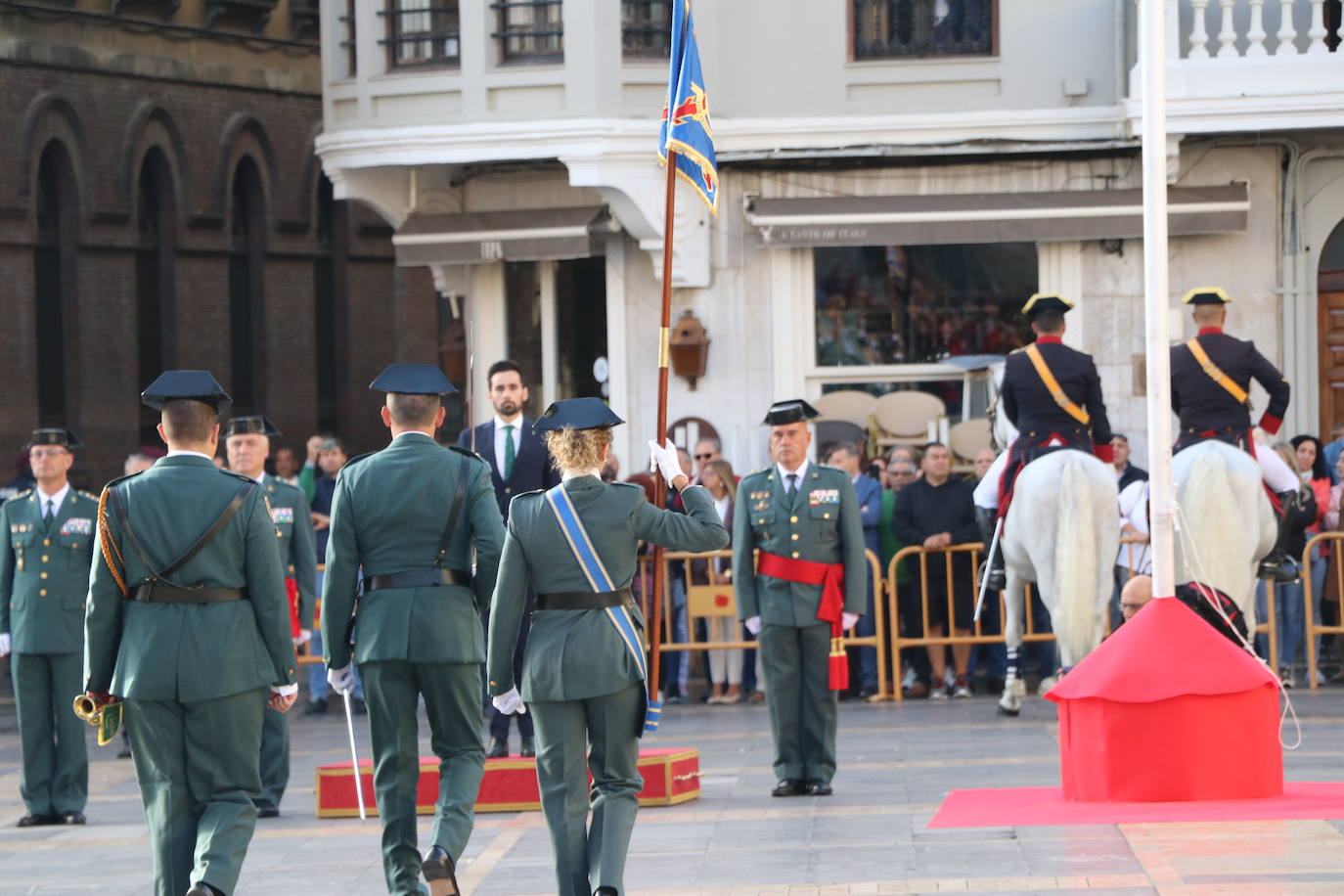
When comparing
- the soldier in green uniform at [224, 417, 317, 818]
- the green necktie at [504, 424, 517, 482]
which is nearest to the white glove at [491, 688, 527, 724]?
the soldier in green uniform at [224, 417, 317, 818]

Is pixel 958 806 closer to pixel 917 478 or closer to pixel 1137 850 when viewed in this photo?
pixel 1137 850

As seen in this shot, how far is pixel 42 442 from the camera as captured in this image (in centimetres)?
1247

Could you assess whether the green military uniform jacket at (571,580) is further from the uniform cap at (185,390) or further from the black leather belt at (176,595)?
the uniform cap at (185,390)

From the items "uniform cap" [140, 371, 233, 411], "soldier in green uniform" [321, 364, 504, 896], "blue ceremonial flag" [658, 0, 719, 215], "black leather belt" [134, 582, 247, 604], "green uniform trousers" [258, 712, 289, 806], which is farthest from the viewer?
"green uniform trousers" [258, 712, 289, 806]

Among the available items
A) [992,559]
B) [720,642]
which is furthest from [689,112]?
[720,642]

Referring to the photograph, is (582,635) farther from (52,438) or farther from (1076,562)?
A: (1076,562)

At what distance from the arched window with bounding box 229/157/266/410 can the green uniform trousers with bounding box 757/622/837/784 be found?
2091 cm

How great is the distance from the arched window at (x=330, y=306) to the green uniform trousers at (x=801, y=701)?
71.8 ft

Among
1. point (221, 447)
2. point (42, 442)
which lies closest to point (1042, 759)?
point (42, 442)

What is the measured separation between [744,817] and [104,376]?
62.9 ft

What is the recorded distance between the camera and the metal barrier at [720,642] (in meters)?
16.1

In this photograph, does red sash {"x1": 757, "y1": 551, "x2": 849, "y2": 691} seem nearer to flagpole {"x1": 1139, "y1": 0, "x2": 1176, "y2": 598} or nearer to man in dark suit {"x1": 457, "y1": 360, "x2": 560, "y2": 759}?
man in dark suit {"x1": 457, "y1": 360, "x2": 560, "y2": 759}

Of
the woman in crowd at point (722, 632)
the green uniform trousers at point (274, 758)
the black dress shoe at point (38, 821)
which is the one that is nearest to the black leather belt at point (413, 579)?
the green uniform trousers at point (274, 758)

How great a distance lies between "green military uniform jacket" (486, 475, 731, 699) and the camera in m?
8.24
